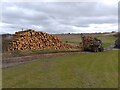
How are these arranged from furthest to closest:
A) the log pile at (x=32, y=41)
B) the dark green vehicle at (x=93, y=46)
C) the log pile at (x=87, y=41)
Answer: the log pile at (x=87, y=41), the dark green vehicle at (x=93, y=46), the log pile at (x=32, y=41)

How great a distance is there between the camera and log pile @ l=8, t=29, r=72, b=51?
37.5 metres

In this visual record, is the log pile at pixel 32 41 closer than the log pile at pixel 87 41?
Yes

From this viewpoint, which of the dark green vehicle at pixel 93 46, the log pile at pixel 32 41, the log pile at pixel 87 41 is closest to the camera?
the log pile at pixel 32 41

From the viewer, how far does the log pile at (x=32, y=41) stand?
3747cm

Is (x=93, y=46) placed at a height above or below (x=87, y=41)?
below

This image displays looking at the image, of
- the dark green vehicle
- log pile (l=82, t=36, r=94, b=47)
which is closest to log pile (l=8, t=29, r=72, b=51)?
the dark green vehicle

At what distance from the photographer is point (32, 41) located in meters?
39.5

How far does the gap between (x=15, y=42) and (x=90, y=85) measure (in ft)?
79.3

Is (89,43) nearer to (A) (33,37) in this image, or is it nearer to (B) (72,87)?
(A) (33,37)

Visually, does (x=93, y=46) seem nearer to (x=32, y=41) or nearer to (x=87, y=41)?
(x=87, y=41)

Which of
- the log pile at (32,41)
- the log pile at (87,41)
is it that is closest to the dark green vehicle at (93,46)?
the log pile at (87,41)

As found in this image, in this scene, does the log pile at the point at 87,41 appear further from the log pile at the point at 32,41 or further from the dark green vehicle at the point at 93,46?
the log pile at the point at 32,41

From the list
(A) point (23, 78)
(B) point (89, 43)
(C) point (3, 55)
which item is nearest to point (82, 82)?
(A) point (23, 78)

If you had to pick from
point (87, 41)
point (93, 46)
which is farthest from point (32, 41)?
point (87, 41)
